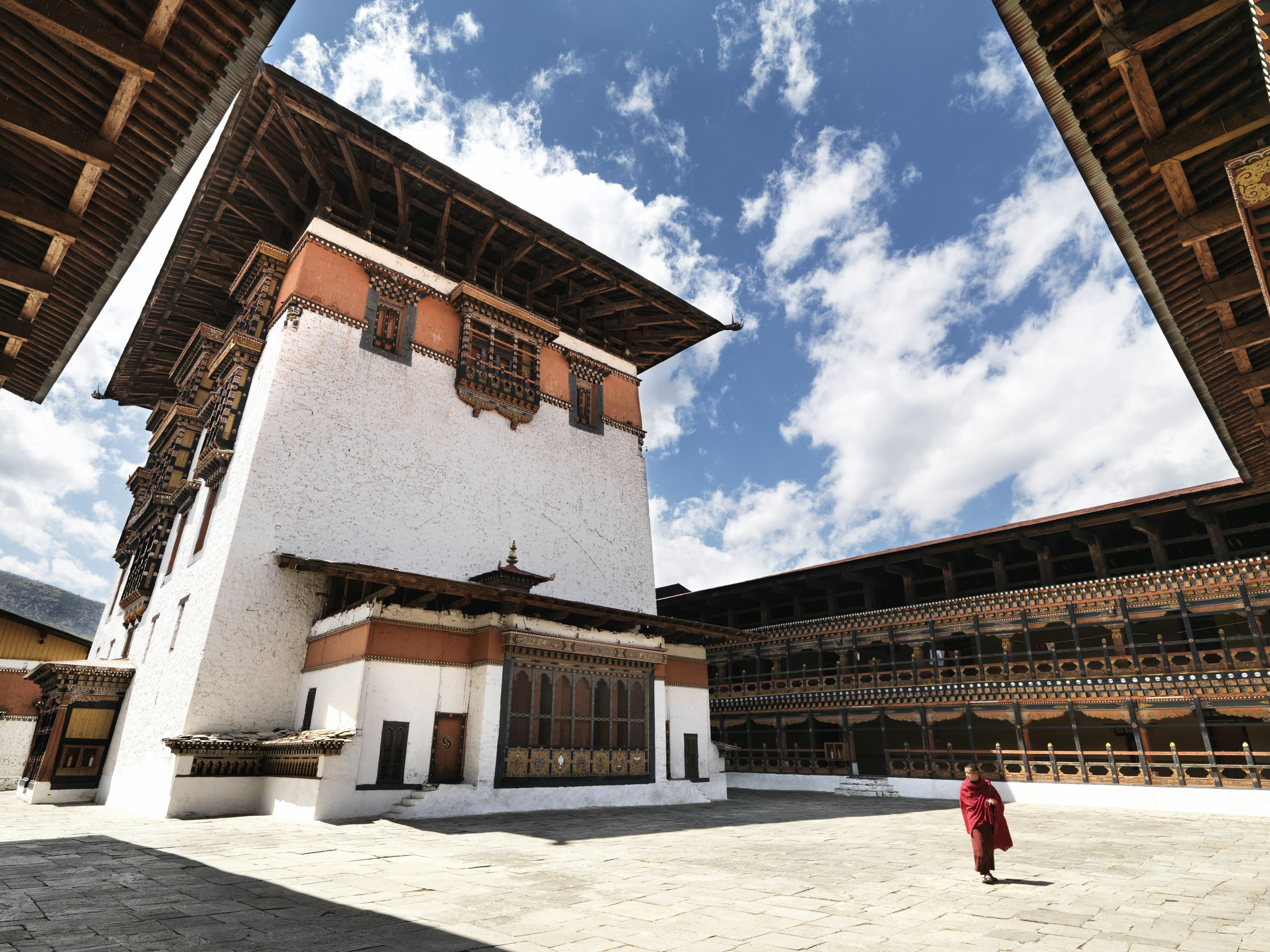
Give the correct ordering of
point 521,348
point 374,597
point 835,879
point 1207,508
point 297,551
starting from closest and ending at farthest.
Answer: point 835,879
point 374,597
point 297,551
point 1207,508
point 521,348

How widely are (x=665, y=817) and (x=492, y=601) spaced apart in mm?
4920

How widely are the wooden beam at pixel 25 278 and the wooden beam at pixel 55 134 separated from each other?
4.56 ft

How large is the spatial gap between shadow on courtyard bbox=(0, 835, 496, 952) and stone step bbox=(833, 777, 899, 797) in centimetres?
1670

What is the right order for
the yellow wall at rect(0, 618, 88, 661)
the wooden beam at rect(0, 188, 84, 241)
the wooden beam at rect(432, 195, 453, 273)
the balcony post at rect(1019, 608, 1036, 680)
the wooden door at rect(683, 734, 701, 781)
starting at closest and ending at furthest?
the wooden beam at rect(0, 188, 84, 241) → the wooden door at rect(683, 734, 701, 781) → the balcony post at rect(1019, 608, 1036, 680) → the wooden beam at rect(432, 195, 453, 273) → the yellow wall at rect(0, 618, 88, 661)

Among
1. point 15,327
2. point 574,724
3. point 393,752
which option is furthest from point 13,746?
point 15,327

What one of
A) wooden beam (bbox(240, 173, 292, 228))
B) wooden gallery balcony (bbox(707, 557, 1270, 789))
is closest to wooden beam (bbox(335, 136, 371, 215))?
wooden beam (bbox(240, 173, 292, 228))

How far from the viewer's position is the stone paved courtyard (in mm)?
4410

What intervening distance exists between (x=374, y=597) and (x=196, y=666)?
13.4 ft

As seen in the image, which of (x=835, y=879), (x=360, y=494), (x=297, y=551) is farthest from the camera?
(x=360, y=494)

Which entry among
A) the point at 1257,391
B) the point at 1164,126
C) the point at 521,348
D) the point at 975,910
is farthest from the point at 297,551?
the point at 1257,391

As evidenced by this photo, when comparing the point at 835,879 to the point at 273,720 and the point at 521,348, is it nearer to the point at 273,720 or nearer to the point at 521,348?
the point at 273,720

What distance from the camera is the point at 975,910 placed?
17.5 ft

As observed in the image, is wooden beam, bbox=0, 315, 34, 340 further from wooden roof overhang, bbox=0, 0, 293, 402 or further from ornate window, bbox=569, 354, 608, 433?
ornate window, bbox=569, 354, 608, 433

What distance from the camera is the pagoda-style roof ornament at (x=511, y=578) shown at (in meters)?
15.9
